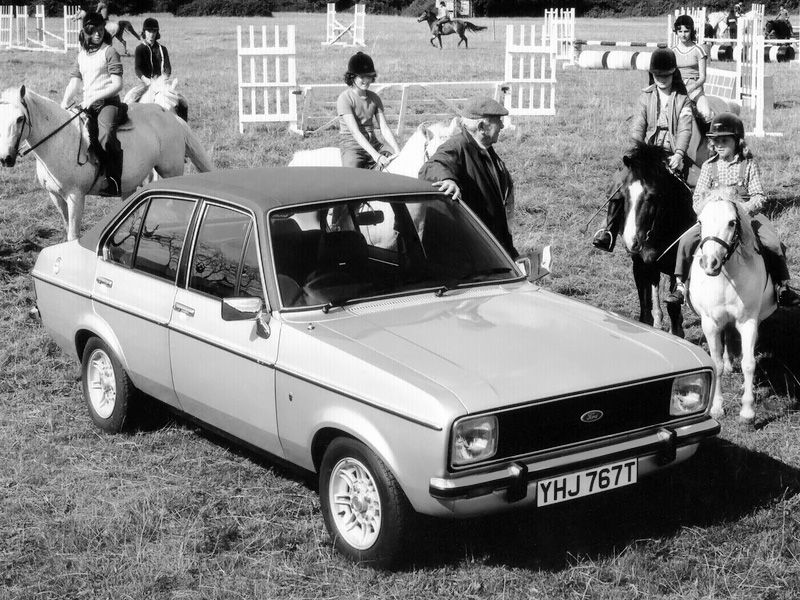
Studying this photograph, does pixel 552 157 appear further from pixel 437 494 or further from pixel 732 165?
pixel 437 494

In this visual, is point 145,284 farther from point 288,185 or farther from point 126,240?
point 288,185

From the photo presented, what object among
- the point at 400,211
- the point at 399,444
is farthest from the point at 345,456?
the point at 400,211

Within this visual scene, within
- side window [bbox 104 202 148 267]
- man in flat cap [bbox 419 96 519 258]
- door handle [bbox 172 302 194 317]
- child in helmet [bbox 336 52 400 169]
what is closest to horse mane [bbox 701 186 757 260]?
man in flat cap [bbox 419 96 519 258]

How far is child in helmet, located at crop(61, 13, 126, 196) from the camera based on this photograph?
1127 cm

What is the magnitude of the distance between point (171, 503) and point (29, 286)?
5378 millimetres

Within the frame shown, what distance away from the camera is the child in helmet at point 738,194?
759 cm

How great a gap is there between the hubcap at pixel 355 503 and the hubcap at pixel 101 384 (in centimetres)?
211

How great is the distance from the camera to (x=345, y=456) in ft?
16.4

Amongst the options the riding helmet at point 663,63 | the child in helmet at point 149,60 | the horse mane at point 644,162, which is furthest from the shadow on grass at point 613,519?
the child in helmet at point 149,60

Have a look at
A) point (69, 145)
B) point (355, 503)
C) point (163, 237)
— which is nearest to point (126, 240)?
point (163, 237)

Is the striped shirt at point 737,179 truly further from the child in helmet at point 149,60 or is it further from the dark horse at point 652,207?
the child in helmet at point 149,60

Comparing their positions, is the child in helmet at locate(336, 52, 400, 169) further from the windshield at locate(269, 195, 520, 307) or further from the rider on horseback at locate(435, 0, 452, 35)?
the rider on horseback at locate(435, 0, 452, 35)

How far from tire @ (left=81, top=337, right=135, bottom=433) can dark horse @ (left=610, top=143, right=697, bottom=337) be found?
3.50 metres

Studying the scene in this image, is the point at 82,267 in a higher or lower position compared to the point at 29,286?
higher
